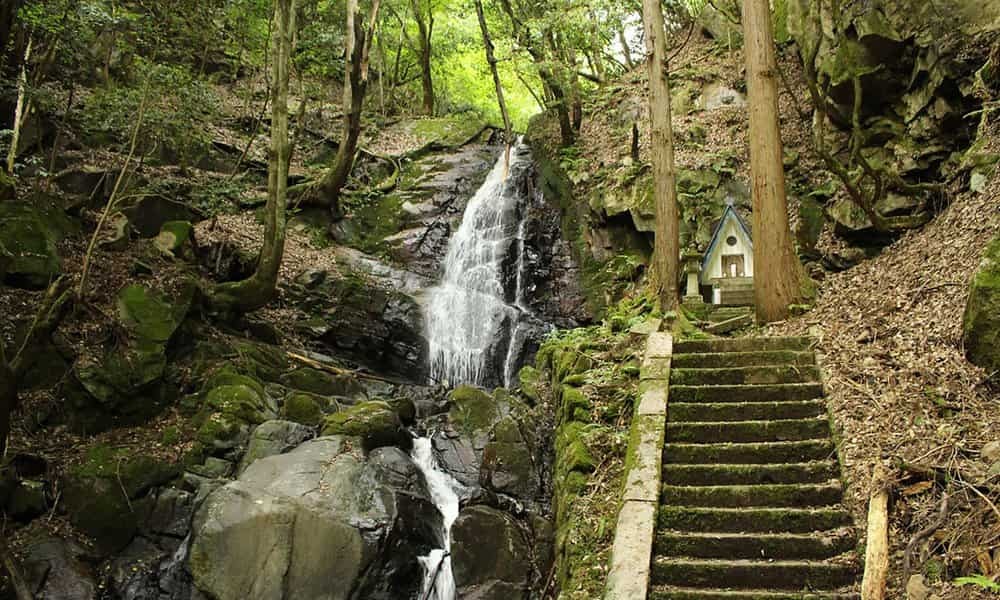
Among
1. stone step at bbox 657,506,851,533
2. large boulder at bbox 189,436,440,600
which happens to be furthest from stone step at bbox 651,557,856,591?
large boulder at bbox 189,436,440,600

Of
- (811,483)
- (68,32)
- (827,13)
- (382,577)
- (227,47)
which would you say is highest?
(227,47)

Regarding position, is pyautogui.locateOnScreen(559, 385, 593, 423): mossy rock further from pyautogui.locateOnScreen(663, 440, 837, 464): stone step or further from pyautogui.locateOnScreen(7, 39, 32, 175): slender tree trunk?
pyautogui.locateOnScreen(7, 39, 32, 175): slender tree trunk

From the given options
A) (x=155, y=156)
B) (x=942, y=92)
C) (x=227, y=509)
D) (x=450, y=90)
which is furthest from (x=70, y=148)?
(x=450, y=90)

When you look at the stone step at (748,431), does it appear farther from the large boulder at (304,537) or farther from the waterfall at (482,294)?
the waterfall at (482,294)

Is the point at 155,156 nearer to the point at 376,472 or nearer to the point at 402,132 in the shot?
the point at 402,132

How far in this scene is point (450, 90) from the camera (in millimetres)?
33031

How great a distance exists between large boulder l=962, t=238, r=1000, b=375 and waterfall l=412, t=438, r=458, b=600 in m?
5.68

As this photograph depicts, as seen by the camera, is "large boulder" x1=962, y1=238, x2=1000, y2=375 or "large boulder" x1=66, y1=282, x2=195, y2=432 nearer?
"large boulder" x1=962, y1=238, x2=1000, y2=375

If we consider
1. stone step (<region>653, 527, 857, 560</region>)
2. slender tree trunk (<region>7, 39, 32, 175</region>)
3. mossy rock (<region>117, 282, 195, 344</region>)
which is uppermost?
slender tree trunk (<region>7, 39, 32, 175</region>)

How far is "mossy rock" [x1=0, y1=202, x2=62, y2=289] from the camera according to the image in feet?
32.7

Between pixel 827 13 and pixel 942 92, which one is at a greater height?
pixel 827 13

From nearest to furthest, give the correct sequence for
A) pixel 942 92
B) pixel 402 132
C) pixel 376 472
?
pixel 376 472
pixel 942 92
pixel 402 132

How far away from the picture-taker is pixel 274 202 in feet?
40.1

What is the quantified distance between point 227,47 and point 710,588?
19.6 m
